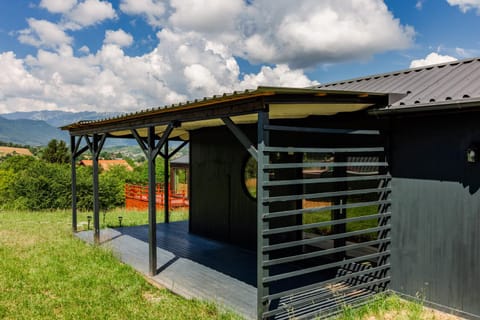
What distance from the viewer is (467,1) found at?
36.3ft

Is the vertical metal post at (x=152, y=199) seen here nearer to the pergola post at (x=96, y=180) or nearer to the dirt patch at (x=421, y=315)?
the pergola post at (x=96, y=180)

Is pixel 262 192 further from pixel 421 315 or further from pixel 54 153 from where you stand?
pixel 54 153

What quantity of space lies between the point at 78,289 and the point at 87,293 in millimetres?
250

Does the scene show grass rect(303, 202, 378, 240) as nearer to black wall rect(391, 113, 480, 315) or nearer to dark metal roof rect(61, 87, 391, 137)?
black wall rect(391, 113, 480, 315)

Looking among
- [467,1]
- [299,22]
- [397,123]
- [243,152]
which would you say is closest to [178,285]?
[243,152]

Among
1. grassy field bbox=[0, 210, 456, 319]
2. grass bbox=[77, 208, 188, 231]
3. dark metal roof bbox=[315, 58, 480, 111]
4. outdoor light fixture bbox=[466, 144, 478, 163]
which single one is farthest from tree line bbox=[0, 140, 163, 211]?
outdoor light fixture bbox=[466, 144, 478, 163]

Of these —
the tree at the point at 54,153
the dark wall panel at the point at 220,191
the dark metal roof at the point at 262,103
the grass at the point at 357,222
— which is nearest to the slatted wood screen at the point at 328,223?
the grass at the point at 357,222

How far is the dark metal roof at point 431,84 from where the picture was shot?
4043mm

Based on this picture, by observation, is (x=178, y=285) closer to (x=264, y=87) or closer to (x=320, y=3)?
(x=264, y=87)

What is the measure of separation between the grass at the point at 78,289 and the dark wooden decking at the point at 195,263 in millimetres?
247

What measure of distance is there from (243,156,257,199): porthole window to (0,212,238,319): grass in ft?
8.97

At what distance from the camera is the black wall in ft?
13.1

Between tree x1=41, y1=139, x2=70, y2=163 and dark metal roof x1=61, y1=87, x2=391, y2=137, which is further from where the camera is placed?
tree x1=41, y1=139, x2=70, y2=163

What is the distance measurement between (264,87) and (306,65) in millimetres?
12488
